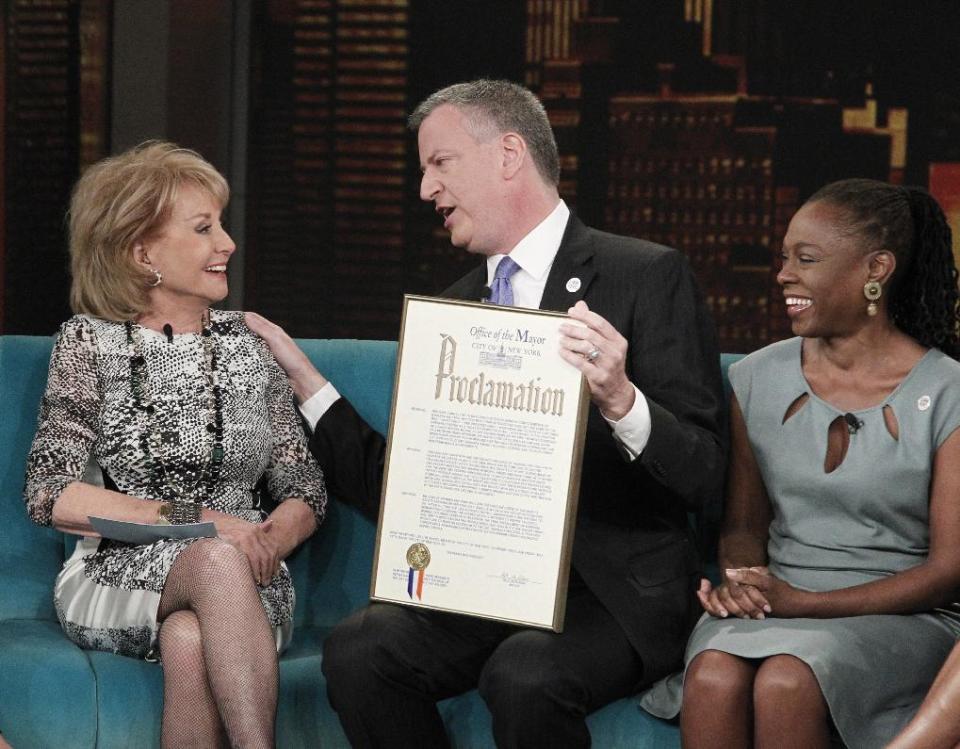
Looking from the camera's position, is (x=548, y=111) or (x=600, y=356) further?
(x=548, y=111)

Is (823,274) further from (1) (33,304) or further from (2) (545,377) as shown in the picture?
(1) (33,304)

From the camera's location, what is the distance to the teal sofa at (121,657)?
9.09 ft

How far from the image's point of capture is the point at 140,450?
296 cm

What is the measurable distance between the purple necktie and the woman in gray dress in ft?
1.71

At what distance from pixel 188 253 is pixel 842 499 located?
1.52 m

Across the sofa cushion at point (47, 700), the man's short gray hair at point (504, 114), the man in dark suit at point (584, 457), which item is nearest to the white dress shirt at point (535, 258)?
the man in dark suit at point (584, 457)

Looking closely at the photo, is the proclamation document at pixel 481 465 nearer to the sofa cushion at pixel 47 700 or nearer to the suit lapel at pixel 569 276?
the suit lapel at pixel 569 276

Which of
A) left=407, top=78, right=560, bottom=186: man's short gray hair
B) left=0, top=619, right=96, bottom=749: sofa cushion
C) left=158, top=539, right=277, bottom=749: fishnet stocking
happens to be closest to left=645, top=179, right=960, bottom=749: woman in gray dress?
left=407, top=78, right=560, bottom=186: man's short gray hair

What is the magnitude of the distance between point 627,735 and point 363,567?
852mm

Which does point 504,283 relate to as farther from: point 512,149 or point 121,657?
point 121,657

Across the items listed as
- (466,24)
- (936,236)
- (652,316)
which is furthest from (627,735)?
(466,24)

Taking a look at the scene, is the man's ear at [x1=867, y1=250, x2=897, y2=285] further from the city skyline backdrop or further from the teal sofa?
the city skyline backdrop

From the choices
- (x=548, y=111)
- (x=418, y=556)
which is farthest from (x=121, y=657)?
(x=548, y=111)

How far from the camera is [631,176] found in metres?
5.11
